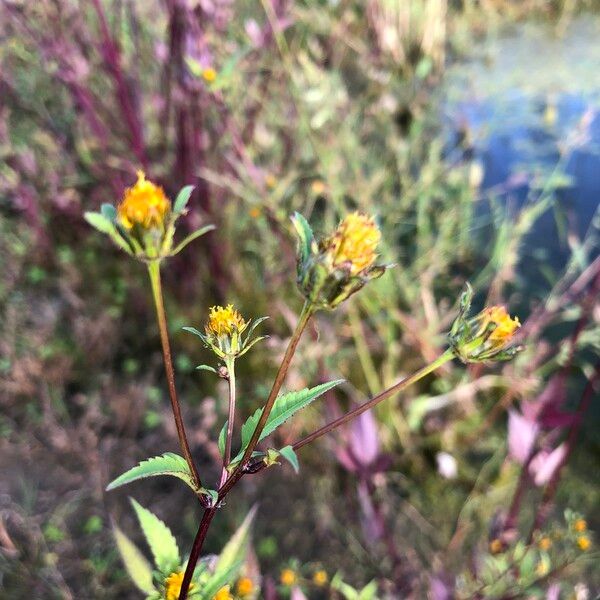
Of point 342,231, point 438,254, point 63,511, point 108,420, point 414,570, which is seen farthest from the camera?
→ point 438,254

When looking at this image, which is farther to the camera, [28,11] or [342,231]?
[28,11]

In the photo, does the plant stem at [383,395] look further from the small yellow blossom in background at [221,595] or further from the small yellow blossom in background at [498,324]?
the small yellow blossom in background at [221,595]

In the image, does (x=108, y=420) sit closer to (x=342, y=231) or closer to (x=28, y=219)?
(x=28, y=219)

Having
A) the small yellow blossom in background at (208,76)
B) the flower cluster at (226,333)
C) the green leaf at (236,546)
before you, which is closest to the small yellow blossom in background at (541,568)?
the green leaf at (236,546)

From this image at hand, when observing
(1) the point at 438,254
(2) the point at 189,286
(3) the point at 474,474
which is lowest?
(3) the point at 474,474

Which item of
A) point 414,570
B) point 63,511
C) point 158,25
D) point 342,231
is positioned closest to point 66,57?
point 158,25

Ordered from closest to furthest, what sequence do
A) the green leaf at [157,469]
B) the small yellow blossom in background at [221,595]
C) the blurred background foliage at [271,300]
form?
the green leaf at [157,469] < the small yellow blossom in background at [221,595] < the blurred background foliage at [271,300]

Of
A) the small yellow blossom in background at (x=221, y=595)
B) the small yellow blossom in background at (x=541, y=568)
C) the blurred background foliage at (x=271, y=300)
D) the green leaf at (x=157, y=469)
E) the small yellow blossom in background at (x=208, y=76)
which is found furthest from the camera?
the blurred background foliage at (x=271, y=300)

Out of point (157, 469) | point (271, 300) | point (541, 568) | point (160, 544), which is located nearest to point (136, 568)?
point (160, 544)
